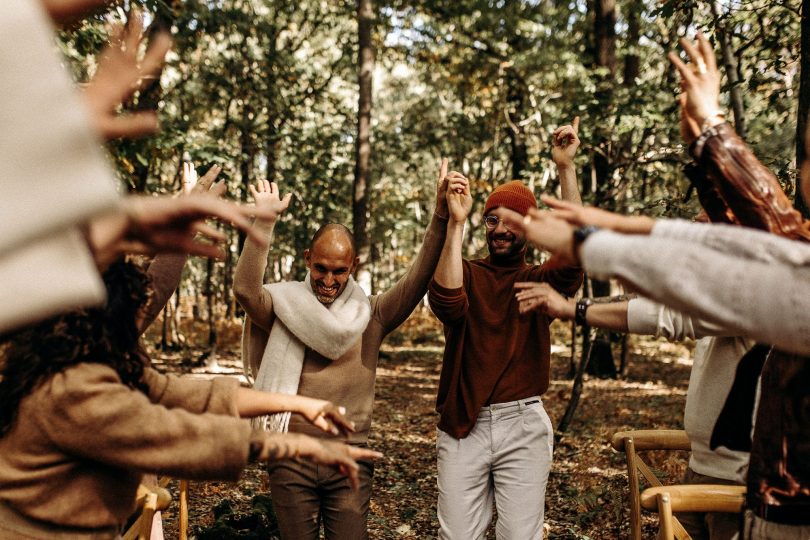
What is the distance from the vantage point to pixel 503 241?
138 inches

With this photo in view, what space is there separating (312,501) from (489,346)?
1209 mm

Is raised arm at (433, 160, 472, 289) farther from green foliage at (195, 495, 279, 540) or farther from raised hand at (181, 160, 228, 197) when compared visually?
green foliage at (195, 495, 279, 540)

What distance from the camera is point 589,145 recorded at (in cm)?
788

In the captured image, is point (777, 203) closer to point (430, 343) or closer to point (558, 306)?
point (558, 306)

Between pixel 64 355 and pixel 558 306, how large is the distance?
68.3 inches

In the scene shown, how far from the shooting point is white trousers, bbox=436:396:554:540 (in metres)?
3.23

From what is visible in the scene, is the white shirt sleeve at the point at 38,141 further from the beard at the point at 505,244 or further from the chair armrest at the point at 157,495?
the beard at the point at 505,244

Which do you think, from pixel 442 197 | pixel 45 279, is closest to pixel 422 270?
pixel 442 197

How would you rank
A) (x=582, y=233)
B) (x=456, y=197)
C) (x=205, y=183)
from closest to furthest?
1. (x=582, y=233)
2. (x=205, y=183)
3. (x=456, y=197)

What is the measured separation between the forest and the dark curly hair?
113 inches

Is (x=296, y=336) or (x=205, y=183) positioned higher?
(x=205, y=183)

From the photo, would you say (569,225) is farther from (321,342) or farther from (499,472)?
(499,472)

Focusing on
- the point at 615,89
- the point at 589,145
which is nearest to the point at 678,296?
the point at 589,145

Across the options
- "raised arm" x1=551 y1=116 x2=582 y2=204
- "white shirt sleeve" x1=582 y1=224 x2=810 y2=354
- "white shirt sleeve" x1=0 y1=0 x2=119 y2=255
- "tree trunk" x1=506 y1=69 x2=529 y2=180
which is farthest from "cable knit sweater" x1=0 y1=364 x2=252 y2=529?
"tree trunk" x1=506 y1=69 x2=529 y2=180
